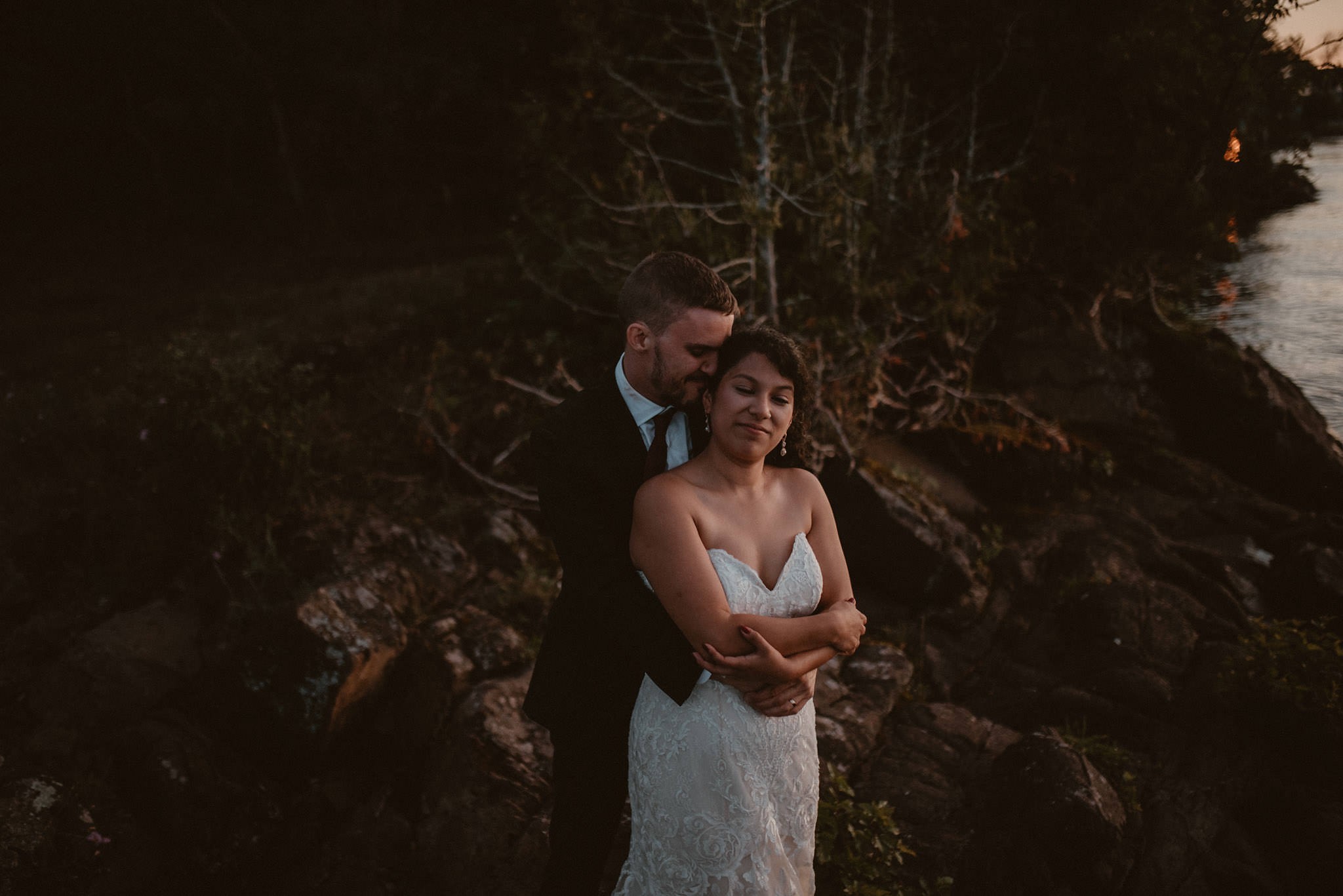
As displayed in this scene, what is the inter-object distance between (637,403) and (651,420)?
0.24 feet

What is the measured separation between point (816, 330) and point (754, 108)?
1851mm

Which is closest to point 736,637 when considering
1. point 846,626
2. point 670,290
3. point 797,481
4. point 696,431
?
point 846,626

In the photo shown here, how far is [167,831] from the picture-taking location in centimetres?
386

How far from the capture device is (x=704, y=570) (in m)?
2.08

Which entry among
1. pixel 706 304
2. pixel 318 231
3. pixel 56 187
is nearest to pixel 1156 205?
pixel 706 304

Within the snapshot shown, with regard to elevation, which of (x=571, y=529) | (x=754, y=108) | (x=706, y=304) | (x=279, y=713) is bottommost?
(x=279, y=713)

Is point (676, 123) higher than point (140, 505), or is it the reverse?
point (676, 123)

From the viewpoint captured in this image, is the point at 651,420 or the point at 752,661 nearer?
the point at 752,661

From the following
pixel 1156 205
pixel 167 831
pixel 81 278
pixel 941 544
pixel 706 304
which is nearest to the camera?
pixel 706 304

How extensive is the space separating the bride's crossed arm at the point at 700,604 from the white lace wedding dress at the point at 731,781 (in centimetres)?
6

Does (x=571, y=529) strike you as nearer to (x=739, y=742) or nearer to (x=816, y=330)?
(x=739, y=742)

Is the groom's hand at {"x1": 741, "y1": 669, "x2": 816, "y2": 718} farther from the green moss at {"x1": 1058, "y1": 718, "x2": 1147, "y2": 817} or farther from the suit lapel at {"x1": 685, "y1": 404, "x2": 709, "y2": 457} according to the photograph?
the green moss at {"x1": 1058, "y1": 718, "x2": 1147, "y2": 817}

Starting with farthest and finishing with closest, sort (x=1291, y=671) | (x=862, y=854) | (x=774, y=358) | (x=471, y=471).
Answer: (x=471, y=471), (x=1291, y=671), (x=862, y=854), (x=774, y=358)

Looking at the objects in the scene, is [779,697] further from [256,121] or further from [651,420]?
[256,121]
